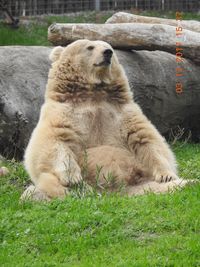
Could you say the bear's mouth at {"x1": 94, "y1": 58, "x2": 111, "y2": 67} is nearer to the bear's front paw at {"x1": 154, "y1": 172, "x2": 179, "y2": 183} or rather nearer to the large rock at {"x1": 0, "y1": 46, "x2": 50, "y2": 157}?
the bear's front paw at {"x1": 154, "y1": 172, "x2": 179, "y2": 183}

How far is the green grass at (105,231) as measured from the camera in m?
6.14

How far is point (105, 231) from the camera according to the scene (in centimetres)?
666

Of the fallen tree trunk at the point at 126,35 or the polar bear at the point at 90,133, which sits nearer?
the polar bear at the point at 90,133

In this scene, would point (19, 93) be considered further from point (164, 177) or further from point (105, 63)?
point (164, 177)

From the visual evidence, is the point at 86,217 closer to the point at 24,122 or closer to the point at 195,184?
the point at 195,184

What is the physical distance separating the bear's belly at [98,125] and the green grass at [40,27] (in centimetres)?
872

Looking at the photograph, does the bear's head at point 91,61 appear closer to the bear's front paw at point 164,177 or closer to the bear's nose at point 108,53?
the bear's nose at point 108,53

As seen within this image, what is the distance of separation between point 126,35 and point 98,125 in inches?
139

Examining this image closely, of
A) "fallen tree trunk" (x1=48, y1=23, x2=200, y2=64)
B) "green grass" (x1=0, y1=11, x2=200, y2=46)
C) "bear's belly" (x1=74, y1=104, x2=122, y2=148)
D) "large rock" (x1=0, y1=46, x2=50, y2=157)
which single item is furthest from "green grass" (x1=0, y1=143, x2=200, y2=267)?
"green grass" (x1=0, y1=11, x2=200, y2=46)

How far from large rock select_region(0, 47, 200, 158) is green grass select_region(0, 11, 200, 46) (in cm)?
556

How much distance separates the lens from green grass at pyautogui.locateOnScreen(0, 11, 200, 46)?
17656 millimetres
